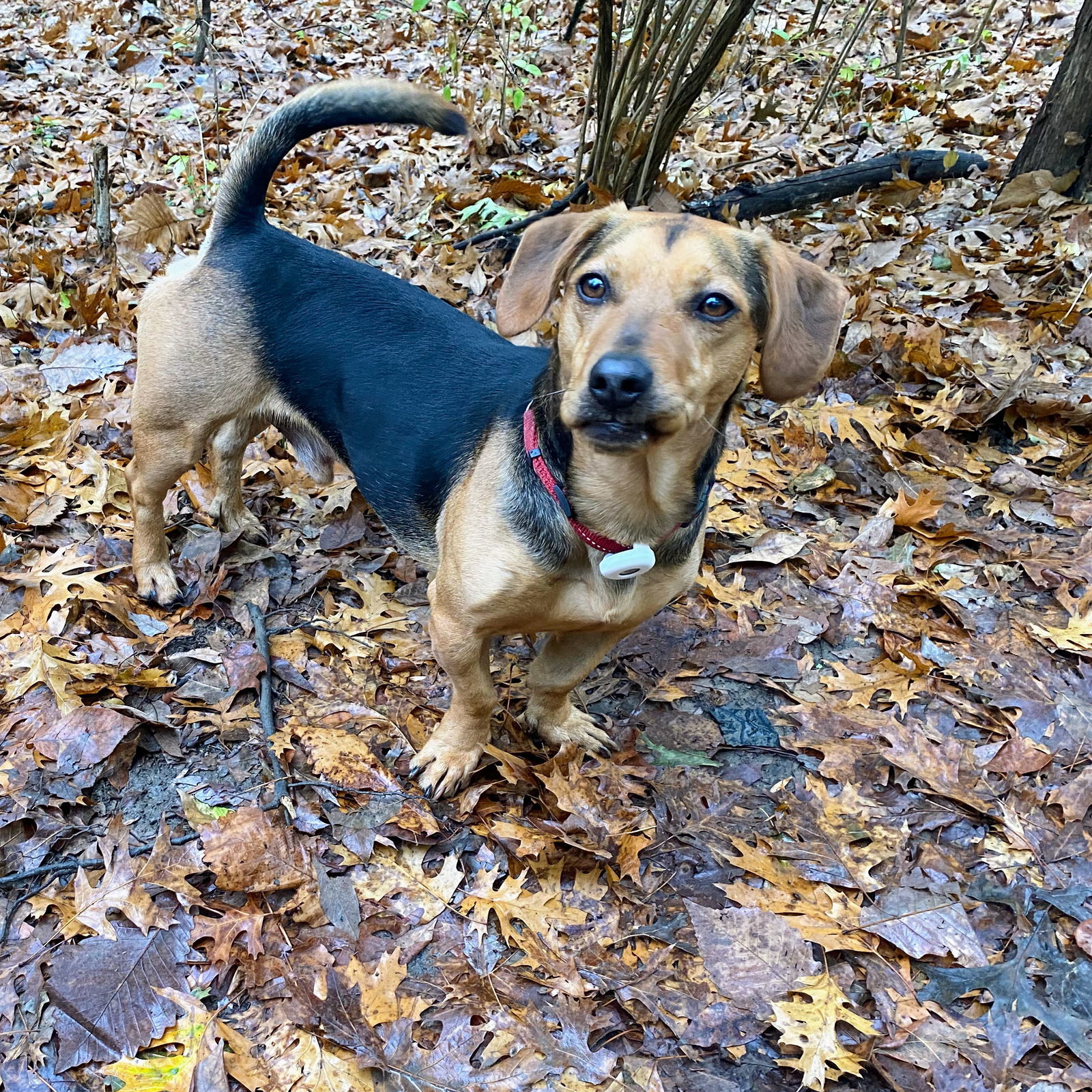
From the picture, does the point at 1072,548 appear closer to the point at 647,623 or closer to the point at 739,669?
the point at 739,669

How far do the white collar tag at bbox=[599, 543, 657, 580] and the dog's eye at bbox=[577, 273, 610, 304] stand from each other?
77cm

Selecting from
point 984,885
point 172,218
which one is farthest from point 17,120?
point 984,885

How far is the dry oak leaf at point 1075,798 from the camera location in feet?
10.1

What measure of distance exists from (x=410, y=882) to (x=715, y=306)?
210cm

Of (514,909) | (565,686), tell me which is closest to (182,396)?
(565,686)

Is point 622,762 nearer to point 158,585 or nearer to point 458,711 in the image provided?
point 458,711

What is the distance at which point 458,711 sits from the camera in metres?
3.30

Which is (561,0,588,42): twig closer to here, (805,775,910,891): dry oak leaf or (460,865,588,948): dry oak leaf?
(805,775,910,891): dry oak leaf

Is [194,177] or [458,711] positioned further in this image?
[194,177]

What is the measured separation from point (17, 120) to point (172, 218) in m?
3.19

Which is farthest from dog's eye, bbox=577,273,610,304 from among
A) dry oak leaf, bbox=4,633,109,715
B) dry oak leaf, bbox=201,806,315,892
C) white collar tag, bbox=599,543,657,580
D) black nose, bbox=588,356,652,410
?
dry oak leaf, bbox=4,633,109,715

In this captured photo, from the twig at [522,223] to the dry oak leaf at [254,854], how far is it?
4.64m

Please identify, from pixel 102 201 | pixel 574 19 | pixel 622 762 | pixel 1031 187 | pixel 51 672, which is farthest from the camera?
pixel 574 19

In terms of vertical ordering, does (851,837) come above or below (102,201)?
below
